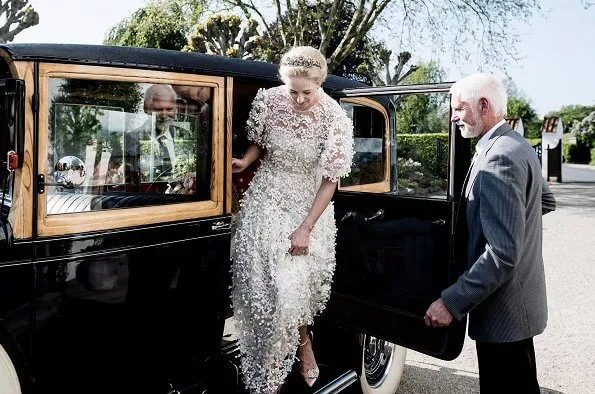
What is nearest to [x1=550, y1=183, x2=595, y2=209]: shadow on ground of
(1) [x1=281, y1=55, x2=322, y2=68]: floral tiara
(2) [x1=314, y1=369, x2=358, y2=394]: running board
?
(2) [x1=314, y1=369, x2=358, y2=394]: running board

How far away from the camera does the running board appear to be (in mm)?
3043

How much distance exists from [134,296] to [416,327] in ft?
4.29

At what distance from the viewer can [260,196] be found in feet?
9.10

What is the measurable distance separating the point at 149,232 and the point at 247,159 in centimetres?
72

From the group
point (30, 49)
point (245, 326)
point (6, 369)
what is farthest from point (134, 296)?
point (30, 49)

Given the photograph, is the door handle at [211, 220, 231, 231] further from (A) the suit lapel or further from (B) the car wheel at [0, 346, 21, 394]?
(A) the suit lapel

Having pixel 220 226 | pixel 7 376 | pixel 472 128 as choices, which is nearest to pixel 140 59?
pixel 220 226

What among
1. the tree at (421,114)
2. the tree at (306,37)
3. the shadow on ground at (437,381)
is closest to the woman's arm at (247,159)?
the tree at (421,114)

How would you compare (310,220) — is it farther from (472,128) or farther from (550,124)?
(550,124)

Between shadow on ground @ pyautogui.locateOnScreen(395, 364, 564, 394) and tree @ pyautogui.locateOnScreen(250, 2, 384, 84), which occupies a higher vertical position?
tree @ pyautogui.locateOnScreen(250, 2, 384, 84)

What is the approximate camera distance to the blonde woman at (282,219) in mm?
2684

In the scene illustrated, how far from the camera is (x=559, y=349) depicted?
477 centimetres

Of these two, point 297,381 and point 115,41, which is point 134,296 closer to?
point 297,381

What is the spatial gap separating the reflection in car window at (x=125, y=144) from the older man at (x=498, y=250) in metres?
1.16
